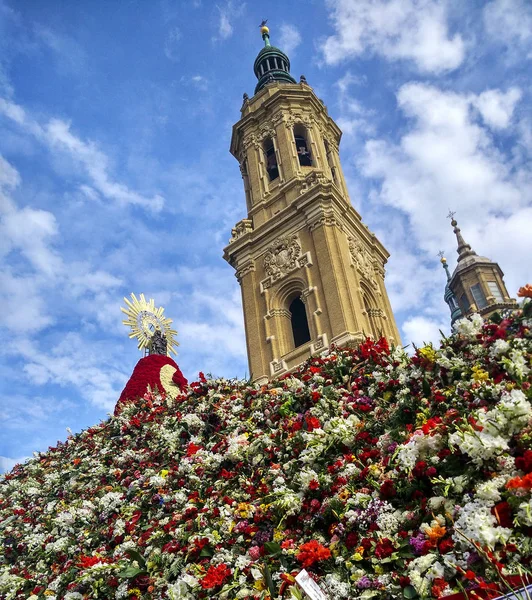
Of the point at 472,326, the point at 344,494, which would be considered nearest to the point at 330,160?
the point at 472,326

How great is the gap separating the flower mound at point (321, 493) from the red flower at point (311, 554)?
0.04 ft

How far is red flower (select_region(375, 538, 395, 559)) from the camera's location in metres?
4.71

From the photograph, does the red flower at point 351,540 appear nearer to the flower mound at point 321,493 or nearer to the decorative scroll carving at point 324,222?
the flower mound at point 321,493

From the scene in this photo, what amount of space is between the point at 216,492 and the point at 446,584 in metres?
3.59

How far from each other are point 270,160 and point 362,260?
7.26 metres

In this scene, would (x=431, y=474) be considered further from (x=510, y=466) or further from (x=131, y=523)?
(x=131, y=523)

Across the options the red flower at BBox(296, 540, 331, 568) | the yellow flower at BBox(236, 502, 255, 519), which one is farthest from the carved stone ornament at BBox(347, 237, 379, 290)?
the red flower at BBox(296, 540, 331, 568)

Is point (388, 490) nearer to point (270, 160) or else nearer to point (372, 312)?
point (372, 312)

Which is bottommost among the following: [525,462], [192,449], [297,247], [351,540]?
[351,540]

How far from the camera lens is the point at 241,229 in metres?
23.8

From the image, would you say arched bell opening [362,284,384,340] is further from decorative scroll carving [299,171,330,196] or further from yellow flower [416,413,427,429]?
yellow flower [416,413,427,429]

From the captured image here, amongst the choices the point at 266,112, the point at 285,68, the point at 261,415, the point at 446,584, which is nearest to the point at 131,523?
the point at 261,415

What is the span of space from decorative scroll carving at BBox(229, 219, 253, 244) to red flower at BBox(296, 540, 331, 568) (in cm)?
1913

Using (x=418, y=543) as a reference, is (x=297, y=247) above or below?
above
